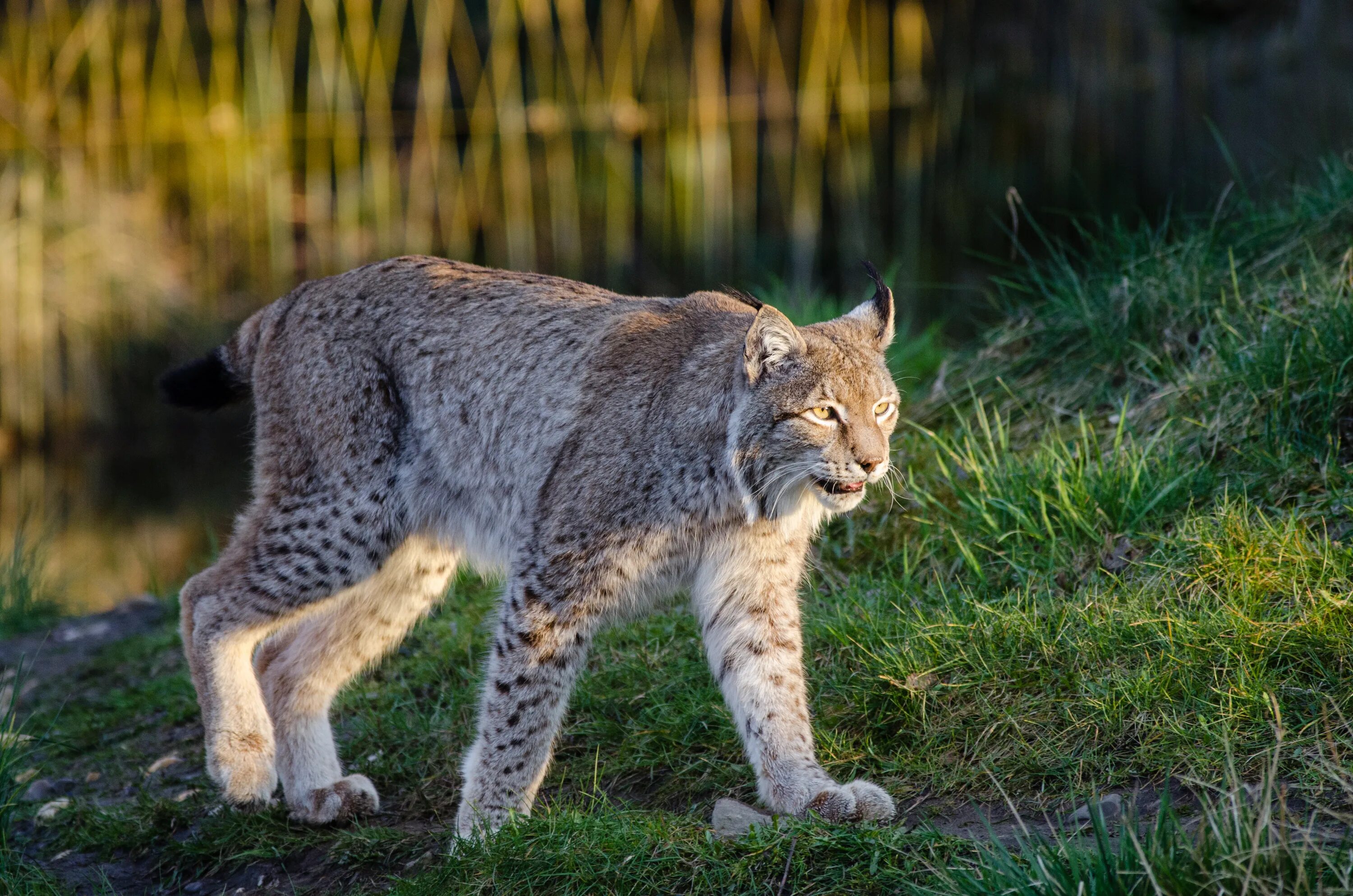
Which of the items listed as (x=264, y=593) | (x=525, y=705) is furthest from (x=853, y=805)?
(x=264, y=593)

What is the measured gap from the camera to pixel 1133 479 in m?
4.41

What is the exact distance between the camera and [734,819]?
3658mm

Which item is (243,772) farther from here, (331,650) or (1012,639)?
(1012,639)

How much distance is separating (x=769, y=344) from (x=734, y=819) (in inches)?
53.9

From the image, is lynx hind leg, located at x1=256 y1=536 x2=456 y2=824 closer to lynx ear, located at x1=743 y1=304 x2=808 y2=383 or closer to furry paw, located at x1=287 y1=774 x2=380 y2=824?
furry paw, located at x1=287 y1=774 x2=380 y2=824

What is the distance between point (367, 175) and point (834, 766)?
8487mm

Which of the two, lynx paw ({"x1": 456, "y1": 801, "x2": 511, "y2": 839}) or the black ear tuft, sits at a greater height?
the black ear tuft

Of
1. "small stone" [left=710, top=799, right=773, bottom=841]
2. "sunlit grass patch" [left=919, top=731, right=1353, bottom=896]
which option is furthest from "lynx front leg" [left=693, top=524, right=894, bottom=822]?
"sunlit grass patch" [left=919, top=731, right=1353, bottom=896]

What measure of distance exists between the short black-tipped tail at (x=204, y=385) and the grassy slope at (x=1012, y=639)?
1.28 meters

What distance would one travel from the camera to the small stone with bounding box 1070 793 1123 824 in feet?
10.8

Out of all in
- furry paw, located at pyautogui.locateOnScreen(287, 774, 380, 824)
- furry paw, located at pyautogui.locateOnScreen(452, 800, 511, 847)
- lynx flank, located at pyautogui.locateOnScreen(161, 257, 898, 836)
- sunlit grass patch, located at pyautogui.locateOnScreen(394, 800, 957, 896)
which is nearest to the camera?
sunlit grass patch, located at pyautogui.locateOnScreen(394, 800, 957, 896)

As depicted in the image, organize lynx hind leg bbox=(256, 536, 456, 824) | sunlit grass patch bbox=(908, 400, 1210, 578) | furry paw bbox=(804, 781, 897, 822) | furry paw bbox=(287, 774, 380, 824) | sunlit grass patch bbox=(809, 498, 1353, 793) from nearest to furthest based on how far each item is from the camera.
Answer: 1. sunlit grass patch bbox=(809, 498, 1353, 793)
2. furry paw bbox=(804, 781, 897, 822)
3. furry paw bbox=(287, 774, 380, 824)
4. sunlit grass patch bbox=(908, 400, 1210, 578)
5. lynx hind leg bbox=(256, 536, 456, 824)

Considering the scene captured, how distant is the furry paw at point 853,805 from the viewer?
11.8ft

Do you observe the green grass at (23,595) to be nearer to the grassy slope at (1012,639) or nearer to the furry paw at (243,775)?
the grassy slope at (1012,639)
